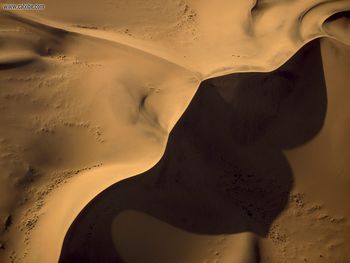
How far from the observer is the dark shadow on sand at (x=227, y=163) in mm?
4961

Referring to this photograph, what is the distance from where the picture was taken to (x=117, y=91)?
23.1 ft

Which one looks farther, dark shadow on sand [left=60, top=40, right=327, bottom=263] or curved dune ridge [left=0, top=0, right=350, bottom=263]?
curved dune ridge [left=0, top=0, right=350, bottom=263]

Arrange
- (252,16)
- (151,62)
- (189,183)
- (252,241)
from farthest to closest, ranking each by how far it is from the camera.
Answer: (252,16), (151,62), (189,183), (252,241)

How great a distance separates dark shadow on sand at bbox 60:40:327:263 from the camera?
195 inches

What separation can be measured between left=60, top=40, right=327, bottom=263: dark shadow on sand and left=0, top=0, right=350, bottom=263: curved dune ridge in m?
0.08

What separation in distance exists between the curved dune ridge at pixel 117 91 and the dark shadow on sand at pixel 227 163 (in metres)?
0.08

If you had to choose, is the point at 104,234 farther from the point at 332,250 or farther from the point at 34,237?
the point at 332,250

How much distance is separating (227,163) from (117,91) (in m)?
3.06

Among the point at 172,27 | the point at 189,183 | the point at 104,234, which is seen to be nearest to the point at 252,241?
the point at 189,183

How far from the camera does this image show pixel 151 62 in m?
7.70

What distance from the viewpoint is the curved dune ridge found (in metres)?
5.64

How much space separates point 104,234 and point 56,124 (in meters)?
3.01

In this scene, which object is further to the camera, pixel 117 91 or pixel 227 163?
pixel 117 91

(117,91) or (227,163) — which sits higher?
(117,91)
